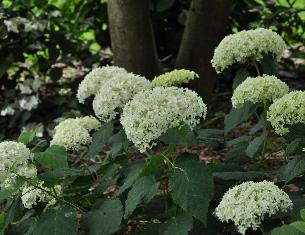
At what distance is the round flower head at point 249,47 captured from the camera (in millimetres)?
3174

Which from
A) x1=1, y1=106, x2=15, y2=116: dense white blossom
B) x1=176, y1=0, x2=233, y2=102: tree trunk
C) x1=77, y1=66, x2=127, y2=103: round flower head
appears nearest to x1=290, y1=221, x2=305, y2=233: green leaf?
x1=77, y1=66, x2=127, y2=103: round flower head

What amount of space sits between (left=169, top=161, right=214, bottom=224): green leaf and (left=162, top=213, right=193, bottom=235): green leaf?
0.34ft

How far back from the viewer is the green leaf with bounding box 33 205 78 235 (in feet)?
8.44

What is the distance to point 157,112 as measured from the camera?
237 cm

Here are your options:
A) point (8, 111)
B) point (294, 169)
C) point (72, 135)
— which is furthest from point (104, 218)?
point (8, 111)

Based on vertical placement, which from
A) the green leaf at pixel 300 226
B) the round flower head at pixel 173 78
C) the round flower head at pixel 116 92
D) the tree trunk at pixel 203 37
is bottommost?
the tree trunk at pixel 203 37

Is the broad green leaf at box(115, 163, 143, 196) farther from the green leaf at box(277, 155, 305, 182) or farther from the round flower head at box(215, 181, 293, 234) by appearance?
the green leaf at box(277, 155, 305, 182)

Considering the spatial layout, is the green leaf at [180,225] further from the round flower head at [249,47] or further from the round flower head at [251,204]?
the round flower head at [249,47]

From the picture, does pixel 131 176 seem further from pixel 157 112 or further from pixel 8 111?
pixel 8 111

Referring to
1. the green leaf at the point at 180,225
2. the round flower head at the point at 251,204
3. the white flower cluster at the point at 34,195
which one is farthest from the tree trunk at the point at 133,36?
the round flower head at the point at 251,204

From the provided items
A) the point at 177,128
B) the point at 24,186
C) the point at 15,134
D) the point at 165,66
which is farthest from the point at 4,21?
the point at 177,128

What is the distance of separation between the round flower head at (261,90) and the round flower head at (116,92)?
1.60 ft

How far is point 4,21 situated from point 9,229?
3.15 metres

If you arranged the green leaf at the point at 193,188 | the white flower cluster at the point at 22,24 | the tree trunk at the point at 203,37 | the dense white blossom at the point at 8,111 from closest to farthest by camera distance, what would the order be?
the green leaf at the point at 193,188 → the tree trunk at the point at 203,37 → the white flower cluster at the point at 22,24 → the dense white blossom at the point at 8,111
